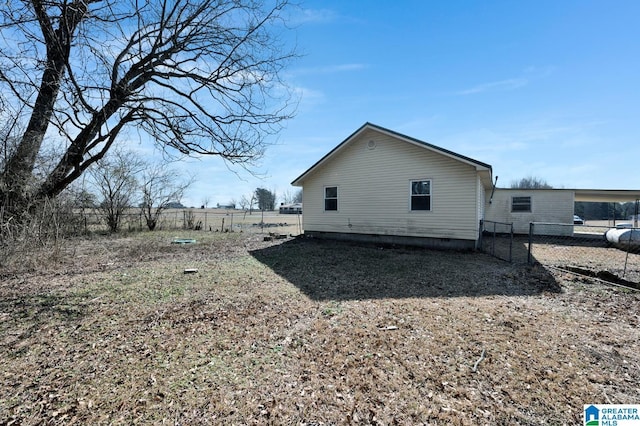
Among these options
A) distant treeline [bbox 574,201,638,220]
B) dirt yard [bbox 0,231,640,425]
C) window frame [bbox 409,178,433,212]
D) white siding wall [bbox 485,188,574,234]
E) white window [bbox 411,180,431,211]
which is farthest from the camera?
distant treeline [bbox 574,201,638,220]

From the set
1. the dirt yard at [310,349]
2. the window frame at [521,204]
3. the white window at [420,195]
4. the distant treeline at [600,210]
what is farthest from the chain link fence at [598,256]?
the distant treeline at [600,210]

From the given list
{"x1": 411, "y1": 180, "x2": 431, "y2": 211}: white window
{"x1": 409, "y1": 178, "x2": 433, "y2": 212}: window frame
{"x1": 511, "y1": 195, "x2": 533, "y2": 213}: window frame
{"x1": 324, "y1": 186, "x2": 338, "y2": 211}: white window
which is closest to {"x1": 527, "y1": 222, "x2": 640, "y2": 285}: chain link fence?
{"x1": 511, "y1": 195, "x2": 533, "y2": 213}: window frame

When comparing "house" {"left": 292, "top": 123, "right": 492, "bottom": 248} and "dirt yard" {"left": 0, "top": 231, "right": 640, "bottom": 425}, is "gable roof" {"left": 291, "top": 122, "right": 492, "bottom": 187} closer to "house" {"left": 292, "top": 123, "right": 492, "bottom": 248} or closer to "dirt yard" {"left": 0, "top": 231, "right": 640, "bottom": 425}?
"house" {"left": 292, "top": 123, "right": 492, "bottom": 248}

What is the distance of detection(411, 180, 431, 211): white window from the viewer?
10.9 metres

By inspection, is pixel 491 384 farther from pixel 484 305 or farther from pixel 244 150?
pixel 244 150

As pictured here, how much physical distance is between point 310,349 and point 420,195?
347 inches

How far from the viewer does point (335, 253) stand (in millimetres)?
10156

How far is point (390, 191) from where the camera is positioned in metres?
11.6

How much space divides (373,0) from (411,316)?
24.1ft

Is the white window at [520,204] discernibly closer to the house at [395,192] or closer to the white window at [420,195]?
the house at [395,192]

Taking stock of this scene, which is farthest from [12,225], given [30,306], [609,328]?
[609,328]

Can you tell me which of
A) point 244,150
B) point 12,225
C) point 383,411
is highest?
point 244,150

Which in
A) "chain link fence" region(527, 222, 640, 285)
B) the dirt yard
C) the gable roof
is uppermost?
the gable roof

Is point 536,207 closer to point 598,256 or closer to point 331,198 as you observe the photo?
point 598,256
